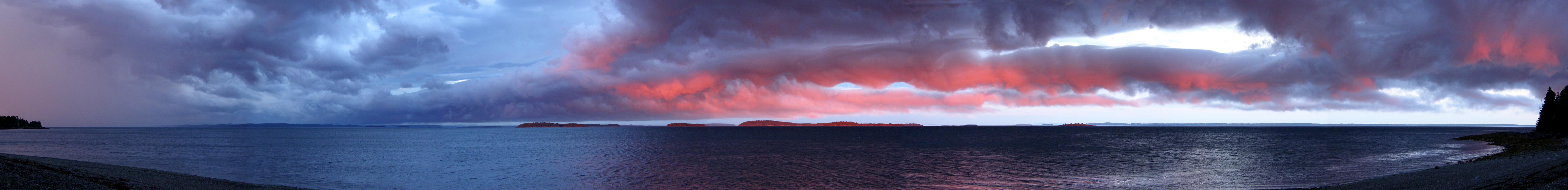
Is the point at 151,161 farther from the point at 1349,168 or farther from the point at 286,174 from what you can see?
the point at 1349,168

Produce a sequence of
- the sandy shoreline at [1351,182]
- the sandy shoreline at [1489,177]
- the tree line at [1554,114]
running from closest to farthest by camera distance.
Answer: the sandy shoreline at [1489,177], the sandy shoreline at [1351,182], the tree line at [1554,114]

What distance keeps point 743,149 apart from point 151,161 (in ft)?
157

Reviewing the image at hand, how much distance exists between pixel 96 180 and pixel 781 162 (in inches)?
1398

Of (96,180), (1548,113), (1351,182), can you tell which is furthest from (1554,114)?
(96,180)

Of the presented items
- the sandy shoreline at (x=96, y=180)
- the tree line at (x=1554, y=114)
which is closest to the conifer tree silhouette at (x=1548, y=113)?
the tree line at (x=1554, y=114)

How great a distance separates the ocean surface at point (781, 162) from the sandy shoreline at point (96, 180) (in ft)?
10.0

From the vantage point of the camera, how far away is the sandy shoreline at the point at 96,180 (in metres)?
22.7

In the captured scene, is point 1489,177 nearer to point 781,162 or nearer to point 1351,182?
point 1351,182

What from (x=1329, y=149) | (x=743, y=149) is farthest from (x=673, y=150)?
(x=1329, y=149)

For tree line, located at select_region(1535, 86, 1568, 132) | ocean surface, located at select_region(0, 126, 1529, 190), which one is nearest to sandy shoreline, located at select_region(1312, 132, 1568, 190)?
ocean surface, located at select_region(0, 126, 1529, 190)

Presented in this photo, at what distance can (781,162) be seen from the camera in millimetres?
51312

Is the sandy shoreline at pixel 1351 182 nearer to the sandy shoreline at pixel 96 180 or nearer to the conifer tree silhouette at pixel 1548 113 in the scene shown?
the sandy shoreline at pixel 96 180

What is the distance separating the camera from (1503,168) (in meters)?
28.5

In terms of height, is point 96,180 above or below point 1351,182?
above
